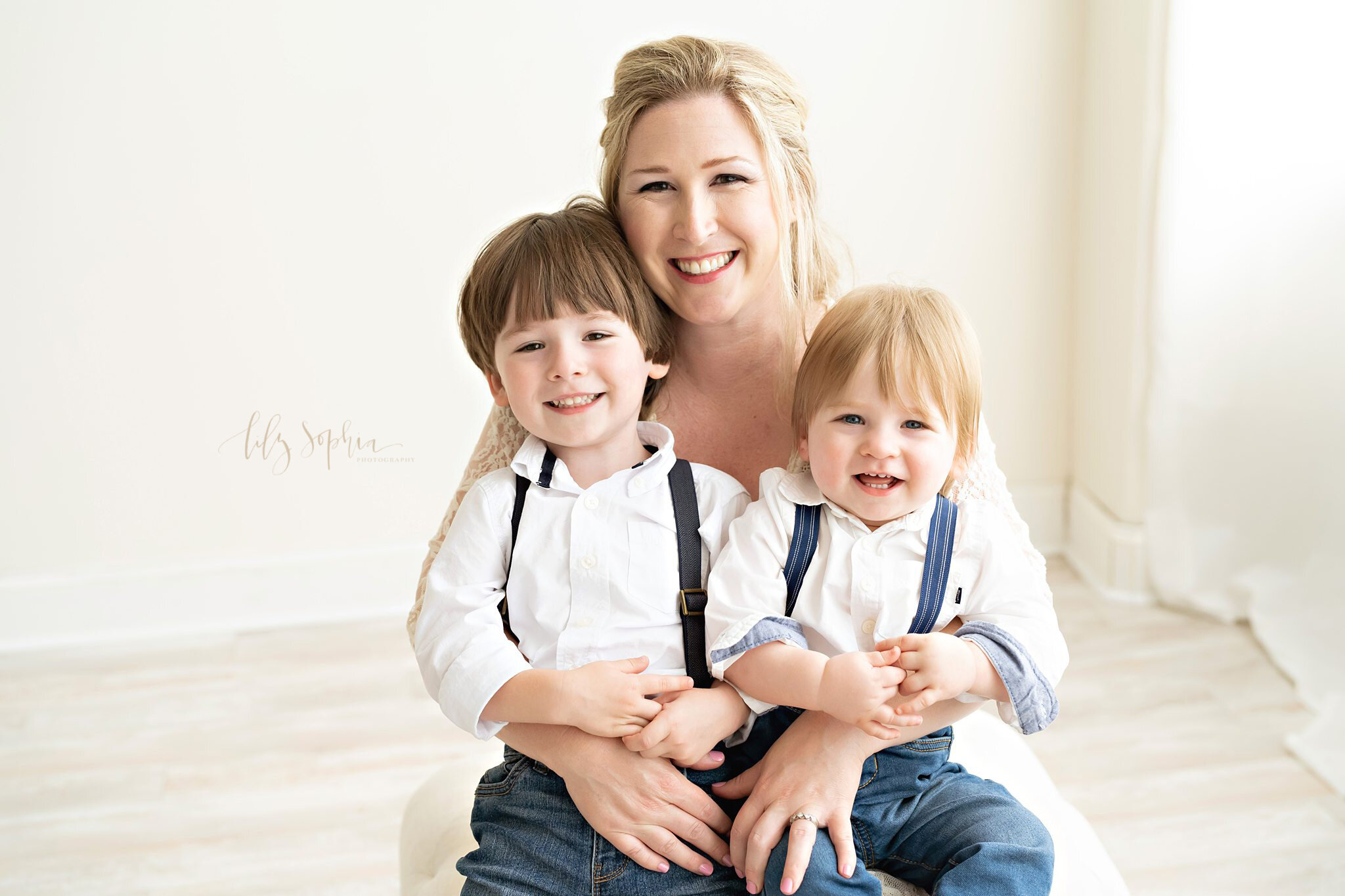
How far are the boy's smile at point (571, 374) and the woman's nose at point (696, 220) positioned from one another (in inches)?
6.7

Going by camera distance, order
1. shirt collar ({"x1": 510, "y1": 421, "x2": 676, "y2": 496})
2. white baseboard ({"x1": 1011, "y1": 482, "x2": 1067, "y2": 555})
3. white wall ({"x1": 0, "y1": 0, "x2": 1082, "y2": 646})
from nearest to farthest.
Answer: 1. shirt collar ({"x1": 510, "y1": 421, "x2": 676, "y2": 496})
2. white wall ({"x1": 0, "y1": 0, "x2": 1082, "y2": 646})
3. white baseboard ({"x1": 1011, "y1": 482, "x2": 1067, "y2": 555})

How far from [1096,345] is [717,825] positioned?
2.48 metres

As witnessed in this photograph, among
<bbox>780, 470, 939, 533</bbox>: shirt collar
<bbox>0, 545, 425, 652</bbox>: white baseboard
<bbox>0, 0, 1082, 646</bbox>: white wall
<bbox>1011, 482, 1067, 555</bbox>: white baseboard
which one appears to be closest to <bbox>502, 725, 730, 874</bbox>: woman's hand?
<bbox>780, 470, 939, 533</bbox>: shirt collar

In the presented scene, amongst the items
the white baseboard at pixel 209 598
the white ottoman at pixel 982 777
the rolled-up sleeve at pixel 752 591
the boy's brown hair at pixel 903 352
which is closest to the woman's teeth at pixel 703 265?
the boy's brown hair at pixel 903 352

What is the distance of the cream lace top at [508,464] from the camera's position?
147 cm

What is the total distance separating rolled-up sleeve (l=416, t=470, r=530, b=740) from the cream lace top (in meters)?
0.06

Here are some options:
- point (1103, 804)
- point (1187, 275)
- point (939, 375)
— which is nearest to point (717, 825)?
point (939, 375)

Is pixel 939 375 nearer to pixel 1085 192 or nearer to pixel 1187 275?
pixel 1187 275

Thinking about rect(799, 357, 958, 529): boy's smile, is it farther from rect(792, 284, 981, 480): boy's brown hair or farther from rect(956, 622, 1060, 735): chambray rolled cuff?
rect(956, 622, 1060, 735): chambray rolled cuff

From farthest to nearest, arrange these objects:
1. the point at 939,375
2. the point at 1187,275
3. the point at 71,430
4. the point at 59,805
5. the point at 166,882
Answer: the point at 71,430 < the point at 1187,275 < the point at 59,805 < the point at 166,882 < the point at 939,375

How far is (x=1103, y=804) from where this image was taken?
2490mm

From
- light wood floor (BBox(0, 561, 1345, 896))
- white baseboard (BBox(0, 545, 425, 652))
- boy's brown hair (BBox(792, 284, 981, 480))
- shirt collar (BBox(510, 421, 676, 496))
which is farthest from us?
white baseboard (BBox(0, 545, 425, 652))

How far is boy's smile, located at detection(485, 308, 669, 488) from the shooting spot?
4.56 ft

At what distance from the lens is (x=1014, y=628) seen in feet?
4.27
